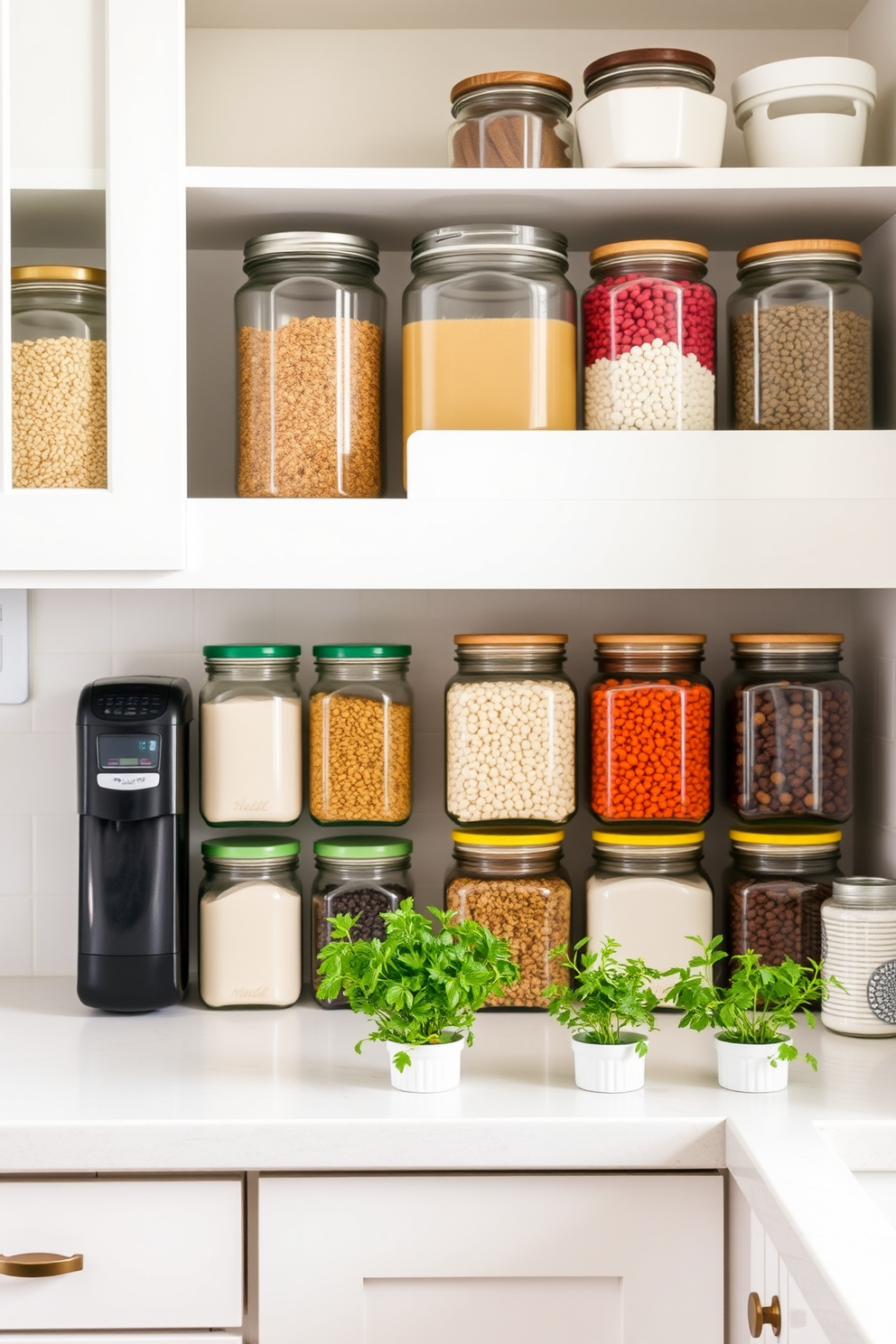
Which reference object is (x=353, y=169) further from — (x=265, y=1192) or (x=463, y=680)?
(x=265, y=1192)

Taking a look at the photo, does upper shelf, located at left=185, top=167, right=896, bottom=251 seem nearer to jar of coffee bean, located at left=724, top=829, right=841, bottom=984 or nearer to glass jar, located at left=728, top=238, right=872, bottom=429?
glass jar, located at left=728, top=238, right=872, bottom=429

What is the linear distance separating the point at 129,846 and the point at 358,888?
28cm

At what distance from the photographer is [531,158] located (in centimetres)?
152

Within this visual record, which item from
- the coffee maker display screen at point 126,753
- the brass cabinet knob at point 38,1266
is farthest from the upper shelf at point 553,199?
the brass cabinet knob at point 38,1266

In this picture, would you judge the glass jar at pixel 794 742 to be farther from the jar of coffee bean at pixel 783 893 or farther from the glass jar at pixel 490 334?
the glass jar at pixel 490 334

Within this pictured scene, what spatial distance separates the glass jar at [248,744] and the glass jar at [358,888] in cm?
8

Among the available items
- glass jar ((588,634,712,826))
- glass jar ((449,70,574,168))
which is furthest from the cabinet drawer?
glass jar ((449,70,574,168))

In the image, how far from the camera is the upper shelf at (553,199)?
4.88 feet

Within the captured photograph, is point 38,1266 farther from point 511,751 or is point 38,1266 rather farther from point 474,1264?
point 511,751

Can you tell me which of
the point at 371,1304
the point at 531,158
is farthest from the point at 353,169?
the point at 371,1304

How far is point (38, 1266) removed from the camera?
118 centimetres

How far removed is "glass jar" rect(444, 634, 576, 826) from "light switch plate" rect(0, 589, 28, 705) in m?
0.60

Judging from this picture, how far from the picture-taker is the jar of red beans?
150 centimetres

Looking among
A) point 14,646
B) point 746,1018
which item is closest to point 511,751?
point 746,1018
